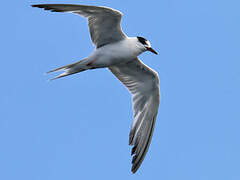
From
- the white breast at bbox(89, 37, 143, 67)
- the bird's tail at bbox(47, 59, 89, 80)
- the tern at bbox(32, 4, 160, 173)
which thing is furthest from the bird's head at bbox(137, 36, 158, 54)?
the bird's tail at bbox(47, 59, 89, 80)

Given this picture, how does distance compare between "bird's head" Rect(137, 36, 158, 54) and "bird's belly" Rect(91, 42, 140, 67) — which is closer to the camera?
"bird's belly" Rect(91, 42, 140, 67)

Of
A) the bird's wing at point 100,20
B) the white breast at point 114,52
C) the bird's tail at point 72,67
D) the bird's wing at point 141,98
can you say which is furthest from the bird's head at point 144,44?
the bird's tail at point 72,67

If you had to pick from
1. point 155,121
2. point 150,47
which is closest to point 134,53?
point 150,47

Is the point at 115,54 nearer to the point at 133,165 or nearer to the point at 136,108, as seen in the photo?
the point at 136,108

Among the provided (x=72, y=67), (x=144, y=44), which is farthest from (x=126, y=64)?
(x=72, y=67)

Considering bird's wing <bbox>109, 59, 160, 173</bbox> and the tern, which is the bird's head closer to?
the tern

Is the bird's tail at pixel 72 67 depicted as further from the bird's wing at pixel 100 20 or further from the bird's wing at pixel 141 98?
the bird's wing at pixel 141 98

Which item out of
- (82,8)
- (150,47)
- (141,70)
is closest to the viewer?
(82,8)
